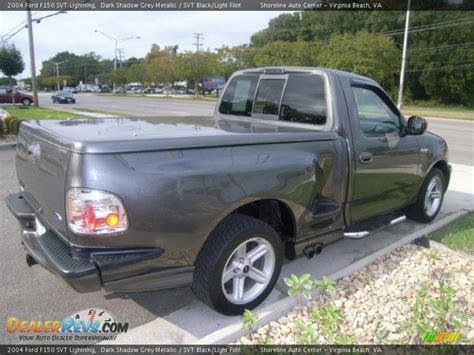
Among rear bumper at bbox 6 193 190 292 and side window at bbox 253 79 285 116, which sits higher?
side window at bbox 253 79 285 116

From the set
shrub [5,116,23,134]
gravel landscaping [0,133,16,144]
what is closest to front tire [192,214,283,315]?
gravel landscaping [0,133,16,144]

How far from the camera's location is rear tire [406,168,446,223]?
4896 millimetres

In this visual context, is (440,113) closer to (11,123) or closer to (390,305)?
(11,123)

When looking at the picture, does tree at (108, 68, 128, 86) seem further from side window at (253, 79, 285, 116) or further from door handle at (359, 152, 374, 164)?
door handle at (359, 152, 374, 164)

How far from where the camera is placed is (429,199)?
5.11 metres

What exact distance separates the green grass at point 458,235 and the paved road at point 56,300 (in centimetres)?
293

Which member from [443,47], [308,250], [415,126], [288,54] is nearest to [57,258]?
[308,250]

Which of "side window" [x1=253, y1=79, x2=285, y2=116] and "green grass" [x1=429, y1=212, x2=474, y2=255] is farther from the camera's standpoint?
"green grass" [x1=429, y1=212, x2=474, y2=255]

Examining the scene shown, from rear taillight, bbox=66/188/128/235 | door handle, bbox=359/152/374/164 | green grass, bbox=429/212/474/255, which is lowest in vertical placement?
green grass, bbox=429/212/474/255

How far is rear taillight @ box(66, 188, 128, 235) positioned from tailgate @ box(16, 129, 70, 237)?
0.13m

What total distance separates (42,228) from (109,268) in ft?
2.78

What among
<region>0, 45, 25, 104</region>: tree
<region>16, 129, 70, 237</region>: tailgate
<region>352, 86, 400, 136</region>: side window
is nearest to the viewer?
<region>16, 129, 70, 237</region>: tailgate

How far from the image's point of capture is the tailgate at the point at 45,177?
7.91 feet

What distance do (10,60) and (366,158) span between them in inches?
1262
